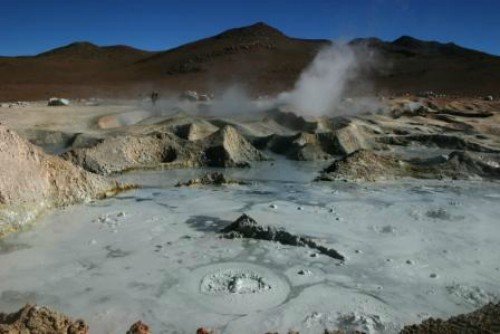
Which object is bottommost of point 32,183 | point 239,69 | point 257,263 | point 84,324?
point 257,263

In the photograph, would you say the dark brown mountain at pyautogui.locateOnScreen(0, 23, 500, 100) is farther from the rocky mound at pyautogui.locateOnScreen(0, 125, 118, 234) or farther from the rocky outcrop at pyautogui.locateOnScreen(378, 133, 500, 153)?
the rocky mound at pyautogui.locateOnScreen(0, 125, 118, 234)

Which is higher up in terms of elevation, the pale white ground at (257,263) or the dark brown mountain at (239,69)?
the dark brown mountain at (239,69)

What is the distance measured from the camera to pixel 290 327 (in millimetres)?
3227

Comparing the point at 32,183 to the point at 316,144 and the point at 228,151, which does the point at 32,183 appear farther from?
the point at 316,144

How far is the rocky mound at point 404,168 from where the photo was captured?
737cm

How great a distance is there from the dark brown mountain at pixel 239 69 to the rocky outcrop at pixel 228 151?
16676 mm

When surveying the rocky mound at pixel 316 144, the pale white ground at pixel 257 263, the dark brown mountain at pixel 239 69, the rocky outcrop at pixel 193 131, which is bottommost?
the pale white ground at pixel 257 263

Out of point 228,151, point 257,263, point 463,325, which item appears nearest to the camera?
point 463,325

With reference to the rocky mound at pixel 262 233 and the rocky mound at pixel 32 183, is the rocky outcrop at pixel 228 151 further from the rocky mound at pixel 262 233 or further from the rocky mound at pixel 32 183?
the rocky mound at pixel 262 233

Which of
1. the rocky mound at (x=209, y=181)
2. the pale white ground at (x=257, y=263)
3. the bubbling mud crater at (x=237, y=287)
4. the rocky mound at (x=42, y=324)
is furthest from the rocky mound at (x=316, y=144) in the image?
the rocky mound at (x=42, y=324)

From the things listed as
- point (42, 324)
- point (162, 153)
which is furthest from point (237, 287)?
point (162, 153)

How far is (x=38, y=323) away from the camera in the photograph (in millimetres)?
2762

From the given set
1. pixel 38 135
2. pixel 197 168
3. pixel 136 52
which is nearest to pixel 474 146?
pixel 197 168

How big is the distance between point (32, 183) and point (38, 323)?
9.83 ft
